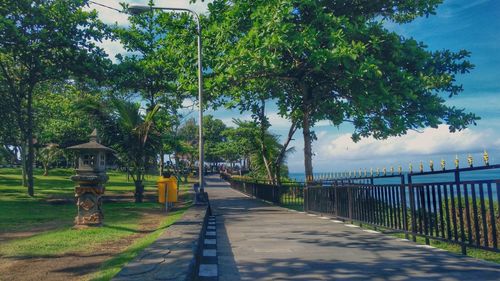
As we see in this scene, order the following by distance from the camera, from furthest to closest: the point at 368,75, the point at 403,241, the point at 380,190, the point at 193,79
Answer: the point at 193,79 < the point at 368,75 < the point at 380,190 < the point at 403,241

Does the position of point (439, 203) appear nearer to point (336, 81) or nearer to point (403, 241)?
point (403, 241)

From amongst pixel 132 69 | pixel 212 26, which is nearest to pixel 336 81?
pixel 212 26

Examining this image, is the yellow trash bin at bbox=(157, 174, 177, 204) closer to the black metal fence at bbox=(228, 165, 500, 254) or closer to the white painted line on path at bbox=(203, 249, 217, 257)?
the black metal fence at bbox=(228, 165, 500, 254)

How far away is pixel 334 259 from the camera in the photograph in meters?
5.61

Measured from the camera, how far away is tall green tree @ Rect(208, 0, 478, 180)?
12.1 meters

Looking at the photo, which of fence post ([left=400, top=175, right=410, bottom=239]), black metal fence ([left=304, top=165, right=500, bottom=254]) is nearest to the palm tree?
black metal fence ([left=304, top=165, right=500, bottom=254])

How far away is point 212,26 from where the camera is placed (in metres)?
14.7

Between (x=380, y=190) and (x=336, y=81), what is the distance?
23.5ft

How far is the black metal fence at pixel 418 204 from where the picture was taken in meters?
5.42

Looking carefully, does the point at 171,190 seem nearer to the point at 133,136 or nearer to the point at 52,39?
the point at 133,136

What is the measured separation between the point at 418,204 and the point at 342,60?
6.60 m

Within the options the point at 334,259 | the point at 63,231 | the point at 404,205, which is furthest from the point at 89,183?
the point at 404,205

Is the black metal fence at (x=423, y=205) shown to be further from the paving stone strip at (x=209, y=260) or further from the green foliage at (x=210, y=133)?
the green foliage at (x=210, y=133)

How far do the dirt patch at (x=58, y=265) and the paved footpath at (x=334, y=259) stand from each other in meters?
1.90
